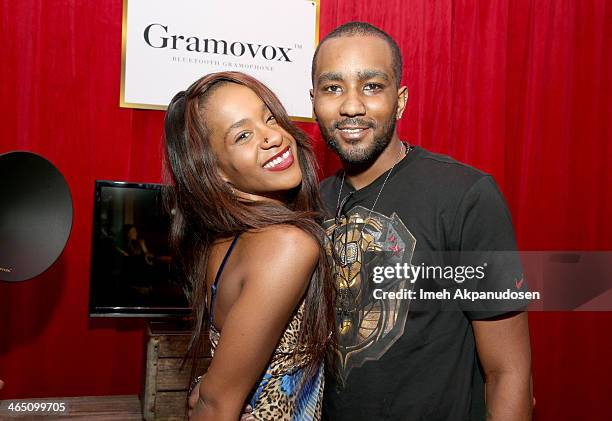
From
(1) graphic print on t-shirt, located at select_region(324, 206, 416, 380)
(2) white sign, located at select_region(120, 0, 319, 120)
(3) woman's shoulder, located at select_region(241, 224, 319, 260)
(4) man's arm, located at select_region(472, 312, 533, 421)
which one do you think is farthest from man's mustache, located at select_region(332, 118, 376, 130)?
(2) white sign, located at select_region(120, 0, 319, 120)

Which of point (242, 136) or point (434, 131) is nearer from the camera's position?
point (242, 136)

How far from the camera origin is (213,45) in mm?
2637

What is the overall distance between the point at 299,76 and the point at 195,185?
1.59 metres

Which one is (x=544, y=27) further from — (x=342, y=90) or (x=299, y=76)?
(x=342, y=90)

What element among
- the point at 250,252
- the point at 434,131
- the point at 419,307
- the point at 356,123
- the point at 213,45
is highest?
the point at 213,45

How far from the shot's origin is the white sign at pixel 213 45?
254 centimetres

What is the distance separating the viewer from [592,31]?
313cm

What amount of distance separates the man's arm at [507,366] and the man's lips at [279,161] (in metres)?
0.55

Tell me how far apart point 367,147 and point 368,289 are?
0.36 metres

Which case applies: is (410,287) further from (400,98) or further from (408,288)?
(400,98)

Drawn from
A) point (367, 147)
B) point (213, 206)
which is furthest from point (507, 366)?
point (213, 206)

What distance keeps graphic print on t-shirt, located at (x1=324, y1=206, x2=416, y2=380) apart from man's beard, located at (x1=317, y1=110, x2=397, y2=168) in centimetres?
15

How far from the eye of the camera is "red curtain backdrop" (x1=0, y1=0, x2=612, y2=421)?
8.13 ft

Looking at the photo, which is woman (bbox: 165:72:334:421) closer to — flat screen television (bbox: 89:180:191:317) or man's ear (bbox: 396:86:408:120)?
man's ear (bbox: 396:86:408:120)
